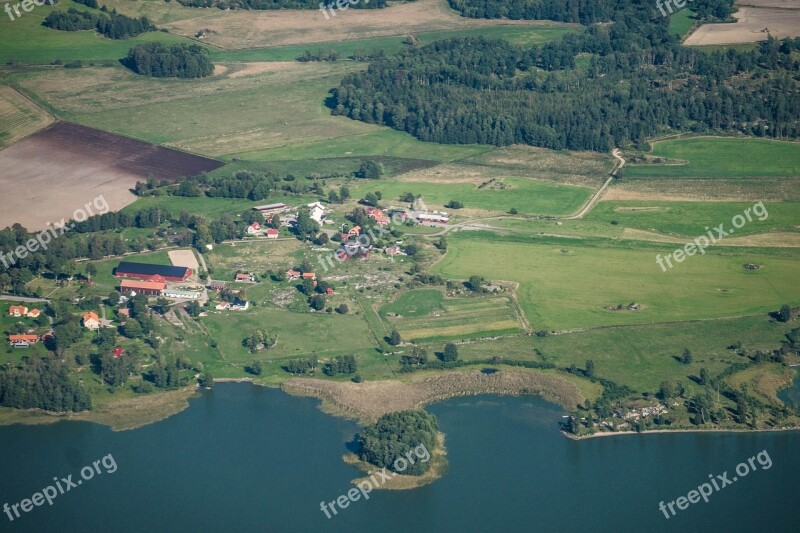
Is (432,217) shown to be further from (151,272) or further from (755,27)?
(755,27)

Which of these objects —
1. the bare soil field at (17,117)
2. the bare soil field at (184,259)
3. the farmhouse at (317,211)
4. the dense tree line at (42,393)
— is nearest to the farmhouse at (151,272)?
the bare soil field at (184,259)

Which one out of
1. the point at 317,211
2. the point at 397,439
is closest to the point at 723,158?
the point at 317,211

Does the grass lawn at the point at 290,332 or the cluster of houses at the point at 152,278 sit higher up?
the cluster of houses at the point at 152,278

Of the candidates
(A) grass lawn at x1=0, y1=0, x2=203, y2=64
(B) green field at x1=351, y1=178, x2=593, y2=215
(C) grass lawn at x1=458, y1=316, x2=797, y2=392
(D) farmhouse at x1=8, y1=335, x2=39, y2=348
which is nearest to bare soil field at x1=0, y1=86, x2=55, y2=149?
(A) grass lawn at x1=0, y1=0, x2=203, y2=64

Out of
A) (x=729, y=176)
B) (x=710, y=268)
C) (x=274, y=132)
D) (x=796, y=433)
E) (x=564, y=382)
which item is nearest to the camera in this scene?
(x=796, y=433)

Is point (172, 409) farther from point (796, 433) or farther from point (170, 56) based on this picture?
point (170, 56)

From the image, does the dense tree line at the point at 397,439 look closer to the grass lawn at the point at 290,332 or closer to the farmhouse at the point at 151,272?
the grass lawn at the point at 290,332

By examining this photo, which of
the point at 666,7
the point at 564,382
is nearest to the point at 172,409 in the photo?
the point at 564,382
